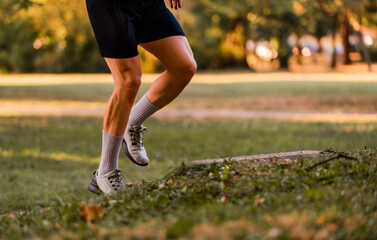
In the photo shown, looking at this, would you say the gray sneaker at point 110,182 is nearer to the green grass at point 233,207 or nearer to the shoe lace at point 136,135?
the green grass at point 233,207

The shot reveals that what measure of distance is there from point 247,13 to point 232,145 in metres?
35.6

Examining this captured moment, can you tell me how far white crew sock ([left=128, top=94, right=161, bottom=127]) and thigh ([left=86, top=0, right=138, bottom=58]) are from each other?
0.68 meters

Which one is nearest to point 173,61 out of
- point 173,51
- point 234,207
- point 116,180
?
point 173,51

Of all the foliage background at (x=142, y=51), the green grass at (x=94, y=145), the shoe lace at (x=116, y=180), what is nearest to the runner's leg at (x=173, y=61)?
the shoe lace at (x=116, y=180)

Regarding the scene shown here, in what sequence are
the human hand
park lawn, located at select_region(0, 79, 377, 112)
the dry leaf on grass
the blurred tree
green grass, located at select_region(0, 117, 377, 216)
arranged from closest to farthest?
the dry leaf on grass
the human hand
green grass, located at select_region(0, 117, 377, 216)
park lawn, located at select_region(0, 79, 377, 112)
the blurred tree

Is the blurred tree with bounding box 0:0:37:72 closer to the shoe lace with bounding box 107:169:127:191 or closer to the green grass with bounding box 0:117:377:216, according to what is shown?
the green grass with bounding box 0:117:377:216

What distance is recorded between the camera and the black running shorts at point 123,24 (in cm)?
388

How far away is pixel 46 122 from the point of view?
Answer: 1280cm

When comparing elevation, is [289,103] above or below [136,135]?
below

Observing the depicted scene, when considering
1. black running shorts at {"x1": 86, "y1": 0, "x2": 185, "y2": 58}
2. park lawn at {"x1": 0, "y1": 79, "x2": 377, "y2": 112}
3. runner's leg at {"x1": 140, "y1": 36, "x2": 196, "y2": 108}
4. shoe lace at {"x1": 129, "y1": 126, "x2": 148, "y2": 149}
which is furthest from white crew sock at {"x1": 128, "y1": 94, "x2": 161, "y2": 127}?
park lawn at {"x1": 0, "y1": 79, "x2": 377, "y2": 112}

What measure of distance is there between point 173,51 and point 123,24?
1.41 feet

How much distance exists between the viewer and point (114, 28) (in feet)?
12.7

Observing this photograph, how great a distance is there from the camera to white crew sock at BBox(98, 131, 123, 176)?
420cm

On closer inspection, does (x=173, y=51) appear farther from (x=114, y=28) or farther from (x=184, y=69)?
(x=114, y=28)
